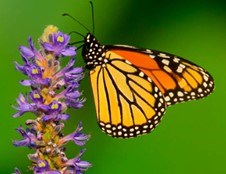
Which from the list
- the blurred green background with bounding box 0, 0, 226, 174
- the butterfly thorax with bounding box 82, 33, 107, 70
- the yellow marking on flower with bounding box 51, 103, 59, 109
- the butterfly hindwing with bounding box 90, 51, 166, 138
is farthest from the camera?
the blurred green background with bounding box 0, 0, 226, 174

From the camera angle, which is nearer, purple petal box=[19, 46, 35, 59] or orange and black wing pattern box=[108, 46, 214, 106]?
purple petal box=[19, 46, 35, 59]

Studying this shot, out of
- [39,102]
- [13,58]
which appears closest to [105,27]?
[13,58]

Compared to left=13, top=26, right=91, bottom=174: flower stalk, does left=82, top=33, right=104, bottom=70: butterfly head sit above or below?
above

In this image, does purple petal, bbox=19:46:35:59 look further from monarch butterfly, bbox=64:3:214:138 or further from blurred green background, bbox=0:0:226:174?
blurred green background, bbox=0:0:226:174

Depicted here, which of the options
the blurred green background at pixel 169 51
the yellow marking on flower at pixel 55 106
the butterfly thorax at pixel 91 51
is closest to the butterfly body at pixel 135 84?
the butterfly thorax at pixel 91 51

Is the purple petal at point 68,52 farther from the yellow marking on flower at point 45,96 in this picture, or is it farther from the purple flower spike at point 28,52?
the yellow marking on flower at point 45,96

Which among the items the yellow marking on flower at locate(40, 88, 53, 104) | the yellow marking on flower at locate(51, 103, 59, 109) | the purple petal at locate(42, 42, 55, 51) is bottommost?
the yellow marking on flower at locate(51, 103, 59, 109)

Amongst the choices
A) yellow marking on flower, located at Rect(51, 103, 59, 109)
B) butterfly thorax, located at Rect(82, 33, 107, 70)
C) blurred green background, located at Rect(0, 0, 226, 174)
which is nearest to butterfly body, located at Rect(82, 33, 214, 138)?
butterfly thorax, located at Rect(82, 33, 107, 70)
